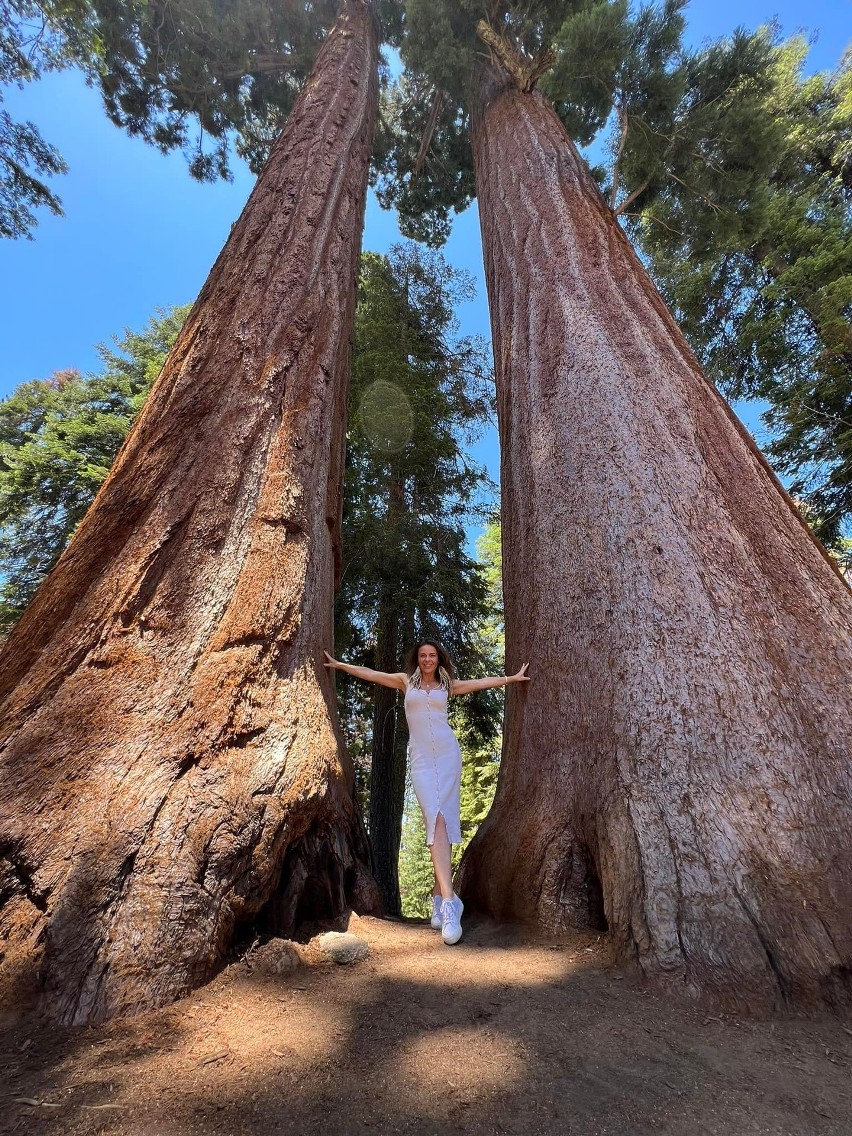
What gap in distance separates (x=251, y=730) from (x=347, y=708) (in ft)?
18.5

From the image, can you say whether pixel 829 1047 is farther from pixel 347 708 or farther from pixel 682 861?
pixel 347 708

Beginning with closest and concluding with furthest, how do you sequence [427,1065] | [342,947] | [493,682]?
[427,1065] < [342,947] < [493,682]

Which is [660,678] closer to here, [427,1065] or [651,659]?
[651,659]

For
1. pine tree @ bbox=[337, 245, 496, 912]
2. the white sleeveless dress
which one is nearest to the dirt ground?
the white sleeveless dress

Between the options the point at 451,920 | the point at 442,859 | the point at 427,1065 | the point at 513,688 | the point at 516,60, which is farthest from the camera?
the point at 516,60

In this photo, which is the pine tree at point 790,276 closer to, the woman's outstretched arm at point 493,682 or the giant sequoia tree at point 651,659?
the giant sequoia tree at point 651,659

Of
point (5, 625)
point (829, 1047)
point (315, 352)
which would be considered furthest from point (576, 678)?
point (5, 625)

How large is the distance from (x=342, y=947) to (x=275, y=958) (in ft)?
1.05

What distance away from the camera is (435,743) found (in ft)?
10.9

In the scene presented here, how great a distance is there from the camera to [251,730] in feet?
7.56

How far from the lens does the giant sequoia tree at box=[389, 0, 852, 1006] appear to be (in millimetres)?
1908

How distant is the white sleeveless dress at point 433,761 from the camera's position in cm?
324

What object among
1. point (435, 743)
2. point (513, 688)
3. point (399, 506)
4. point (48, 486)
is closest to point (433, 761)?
point (435, 743)

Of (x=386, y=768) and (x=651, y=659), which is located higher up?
(x=386, y=768)
